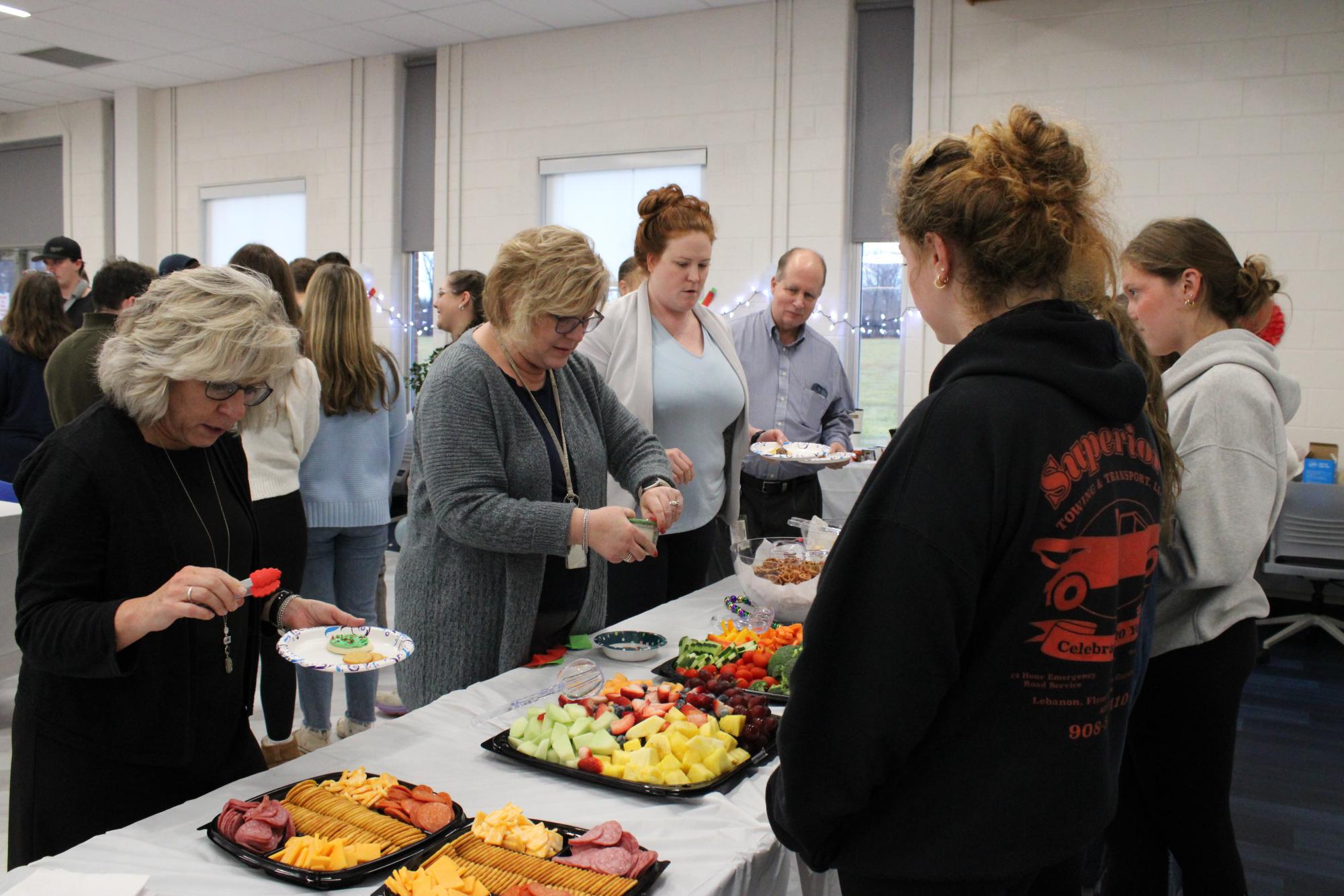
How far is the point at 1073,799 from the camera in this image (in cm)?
99

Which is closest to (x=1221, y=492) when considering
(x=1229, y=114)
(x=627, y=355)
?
(x=627, y=355)

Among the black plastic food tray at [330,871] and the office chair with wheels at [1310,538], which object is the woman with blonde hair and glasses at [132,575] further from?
the office chair with wheels at [1310,538]

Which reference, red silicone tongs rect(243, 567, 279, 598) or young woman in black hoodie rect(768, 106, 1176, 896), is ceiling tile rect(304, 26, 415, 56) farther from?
young woman in black hoodie rect(768, 106, 1176, 896)

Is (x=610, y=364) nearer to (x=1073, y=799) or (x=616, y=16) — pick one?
(x=1073, y=799)

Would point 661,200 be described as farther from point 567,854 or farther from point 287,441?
point 567,854

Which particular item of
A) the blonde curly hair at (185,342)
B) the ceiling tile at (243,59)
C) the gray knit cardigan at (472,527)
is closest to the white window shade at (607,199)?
the ceiling tile at (243,59)

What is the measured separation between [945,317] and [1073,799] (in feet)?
1.66

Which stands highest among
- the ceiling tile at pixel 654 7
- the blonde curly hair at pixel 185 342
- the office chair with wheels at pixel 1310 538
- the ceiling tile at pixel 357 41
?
the ceiling tile at pixel 357 41

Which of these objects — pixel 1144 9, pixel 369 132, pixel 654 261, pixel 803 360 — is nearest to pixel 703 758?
pixel 654 261

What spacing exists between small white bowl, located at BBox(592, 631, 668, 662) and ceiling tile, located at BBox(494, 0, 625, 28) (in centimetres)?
510

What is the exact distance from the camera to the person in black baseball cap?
4.82 metres

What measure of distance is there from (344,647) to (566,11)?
5.65 metres

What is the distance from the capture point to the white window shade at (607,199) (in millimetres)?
6562

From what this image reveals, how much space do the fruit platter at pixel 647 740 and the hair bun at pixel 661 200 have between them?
1381 millimetres
